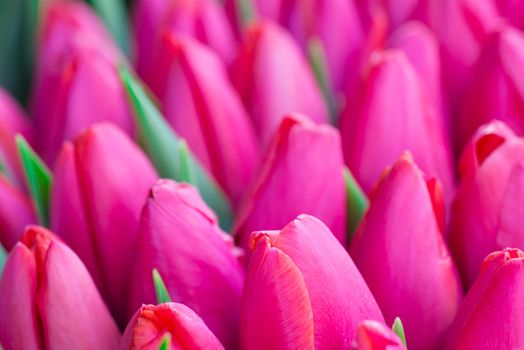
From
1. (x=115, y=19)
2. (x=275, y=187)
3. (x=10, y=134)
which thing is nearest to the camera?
(x=275, y=187)

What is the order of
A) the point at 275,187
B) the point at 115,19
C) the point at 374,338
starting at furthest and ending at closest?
the point at 115,19, the point at 275,187, the point at 374,338

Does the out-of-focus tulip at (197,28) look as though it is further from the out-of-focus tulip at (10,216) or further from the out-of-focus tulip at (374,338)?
the out-of-focus tulip at (374,338)

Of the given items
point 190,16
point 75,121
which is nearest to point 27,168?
point 75,121

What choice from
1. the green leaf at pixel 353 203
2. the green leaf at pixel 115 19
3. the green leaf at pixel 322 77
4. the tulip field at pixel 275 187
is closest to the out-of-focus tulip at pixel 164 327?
the tulip field at pixel 275 187

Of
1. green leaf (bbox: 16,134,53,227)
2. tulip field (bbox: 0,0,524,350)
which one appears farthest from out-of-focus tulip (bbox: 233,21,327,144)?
green leaf (bbox: 16,134,53,227)

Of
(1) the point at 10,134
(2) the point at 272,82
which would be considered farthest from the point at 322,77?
(1) the point at 10,134

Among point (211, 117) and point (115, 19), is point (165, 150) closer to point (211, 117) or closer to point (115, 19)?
point (211, 117)

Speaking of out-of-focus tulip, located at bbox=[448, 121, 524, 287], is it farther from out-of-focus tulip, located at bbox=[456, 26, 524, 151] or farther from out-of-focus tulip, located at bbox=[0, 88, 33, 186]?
out-of-focus tulip, located at bbox=[0, 88, 33, 186]
